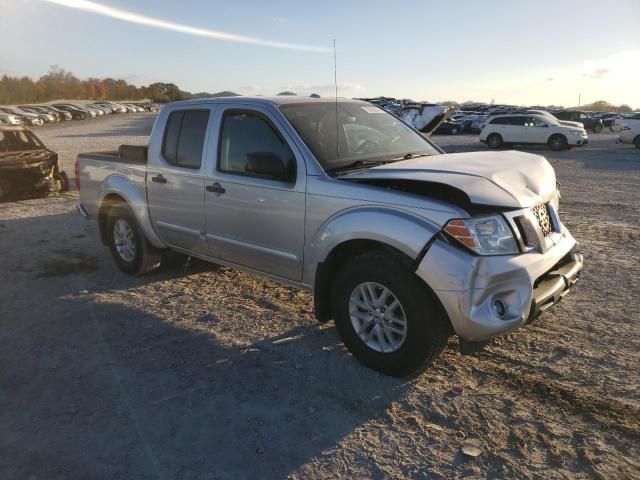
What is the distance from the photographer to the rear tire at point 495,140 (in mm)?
24288

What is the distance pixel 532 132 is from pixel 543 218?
22.3 meters

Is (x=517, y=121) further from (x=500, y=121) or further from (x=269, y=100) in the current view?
(x=269, y=100)

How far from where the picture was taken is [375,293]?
3.49 m

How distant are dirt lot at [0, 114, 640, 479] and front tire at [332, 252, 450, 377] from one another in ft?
0.59

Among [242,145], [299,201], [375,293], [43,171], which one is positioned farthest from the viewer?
[43,171]

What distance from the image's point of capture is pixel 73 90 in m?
104

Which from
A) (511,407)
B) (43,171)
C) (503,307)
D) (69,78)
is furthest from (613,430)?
(69,78)

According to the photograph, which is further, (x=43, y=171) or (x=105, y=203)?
(x=43, y=171)

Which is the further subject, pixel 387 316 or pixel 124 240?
pixel 124 240

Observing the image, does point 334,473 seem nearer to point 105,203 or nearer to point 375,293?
point 375,293

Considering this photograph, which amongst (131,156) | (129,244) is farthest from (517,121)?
(129,244)

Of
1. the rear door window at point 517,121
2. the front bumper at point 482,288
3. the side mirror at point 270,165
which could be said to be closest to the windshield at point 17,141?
the side mirror at point 270,165

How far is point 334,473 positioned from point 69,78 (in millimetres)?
131162

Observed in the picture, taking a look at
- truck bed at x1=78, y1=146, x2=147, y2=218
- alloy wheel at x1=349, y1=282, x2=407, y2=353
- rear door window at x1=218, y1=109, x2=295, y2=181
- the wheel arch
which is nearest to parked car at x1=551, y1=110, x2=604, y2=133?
truck bed at x1=78, y1=146, x2=147, y2=218
